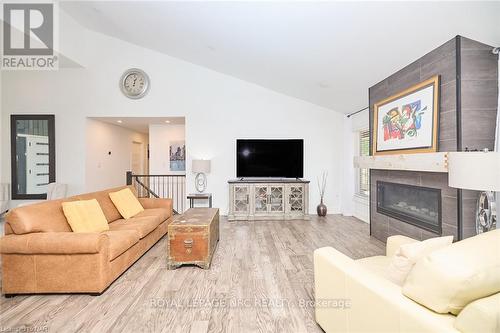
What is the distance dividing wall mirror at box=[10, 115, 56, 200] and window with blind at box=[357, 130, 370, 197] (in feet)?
22.1

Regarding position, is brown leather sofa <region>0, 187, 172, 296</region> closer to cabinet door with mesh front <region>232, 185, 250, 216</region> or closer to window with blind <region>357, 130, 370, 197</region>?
cabinet door with mesh front <region>232, 185, 250, 216</region>

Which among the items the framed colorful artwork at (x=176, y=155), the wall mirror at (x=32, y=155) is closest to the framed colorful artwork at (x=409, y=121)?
the framed colorful artwork at (x=176, y=155)

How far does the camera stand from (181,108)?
5.78 metres

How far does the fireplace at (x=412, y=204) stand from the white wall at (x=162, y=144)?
5080 millimetres

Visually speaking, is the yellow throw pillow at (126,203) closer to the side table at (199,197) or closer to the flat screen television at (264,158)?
the side table at (199,197)

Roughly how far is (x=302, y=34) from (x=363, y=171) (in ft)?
10.9

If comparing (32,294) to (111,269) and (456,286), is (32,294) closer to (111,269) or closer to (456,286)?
(111,269)

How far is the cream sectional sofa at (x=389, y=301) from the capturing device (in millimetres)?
952

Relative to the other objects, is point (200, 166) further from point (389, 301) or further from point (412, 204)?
point (389, 301)

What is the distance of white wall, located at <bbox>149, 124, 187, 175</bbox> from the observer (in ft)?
23.2

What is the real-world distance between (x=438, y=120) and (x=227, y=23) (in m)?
2.92

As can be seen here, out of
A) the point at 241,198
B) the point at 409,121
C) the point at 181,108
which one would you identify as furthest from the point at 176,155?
the point at 409,121

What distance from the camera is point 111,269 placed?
2518mm

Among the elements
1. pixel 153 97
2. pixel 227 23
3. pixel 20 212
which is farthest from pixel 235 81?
pixel 20 212
